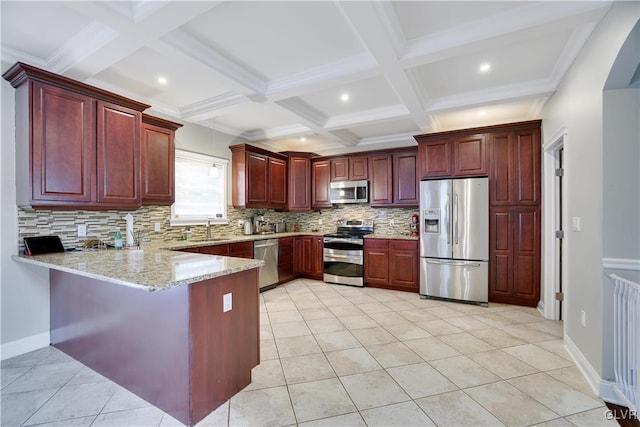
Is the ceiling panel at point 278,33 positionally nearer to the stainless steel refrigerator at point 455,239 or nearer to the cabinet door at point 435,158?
the cabinet door at point 435,158

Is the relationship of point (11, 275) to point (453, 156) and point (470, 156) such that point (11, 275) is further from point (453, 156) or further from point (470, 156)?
point (470, 156)

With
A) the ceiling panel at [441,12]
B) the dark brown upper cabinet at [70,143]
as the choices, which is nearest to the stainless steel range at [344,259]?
the dark brown upper cabinet at [70,143]

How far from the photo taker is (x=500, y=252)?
12.7 feet

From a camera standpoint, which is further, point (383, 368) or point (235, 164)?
point (235, 164)

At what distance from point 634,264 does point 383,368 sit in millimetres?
1874

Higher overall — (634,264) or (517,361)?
(634,264)

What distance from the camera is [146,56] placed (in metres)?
2.54

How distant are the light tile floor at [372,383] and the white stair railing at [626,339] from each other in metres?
0.19

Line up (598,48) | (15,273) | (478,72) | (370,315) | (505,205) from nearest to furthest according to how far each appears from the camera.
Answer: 1. (598,48)
2. (15,273)
3. (478,72)
4. (370,315)
5. (505,205)

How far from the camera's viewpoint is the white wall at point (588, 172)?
6.18 feet

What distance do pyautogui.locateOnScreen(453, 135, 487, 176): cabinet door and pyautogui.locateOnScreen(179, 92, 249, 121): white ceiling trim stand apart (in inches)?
120

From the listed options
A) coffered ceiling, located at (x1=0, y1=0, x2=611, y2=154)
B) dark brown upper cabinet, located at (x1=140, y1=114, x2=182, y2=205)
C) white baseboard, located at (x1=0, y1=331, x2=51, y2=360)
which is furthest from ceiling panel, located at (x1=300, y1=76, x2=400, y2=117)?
white baseboard, located at (x1=0, y1=331, x2=51, y2=360)

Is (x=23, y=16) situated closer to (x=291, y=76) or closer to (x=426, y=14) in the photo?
(x=291, y=76)

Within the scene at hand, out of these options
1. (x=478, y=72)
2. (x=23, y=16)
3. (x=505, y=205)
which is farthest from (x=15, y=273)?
(x=505, y=205)
